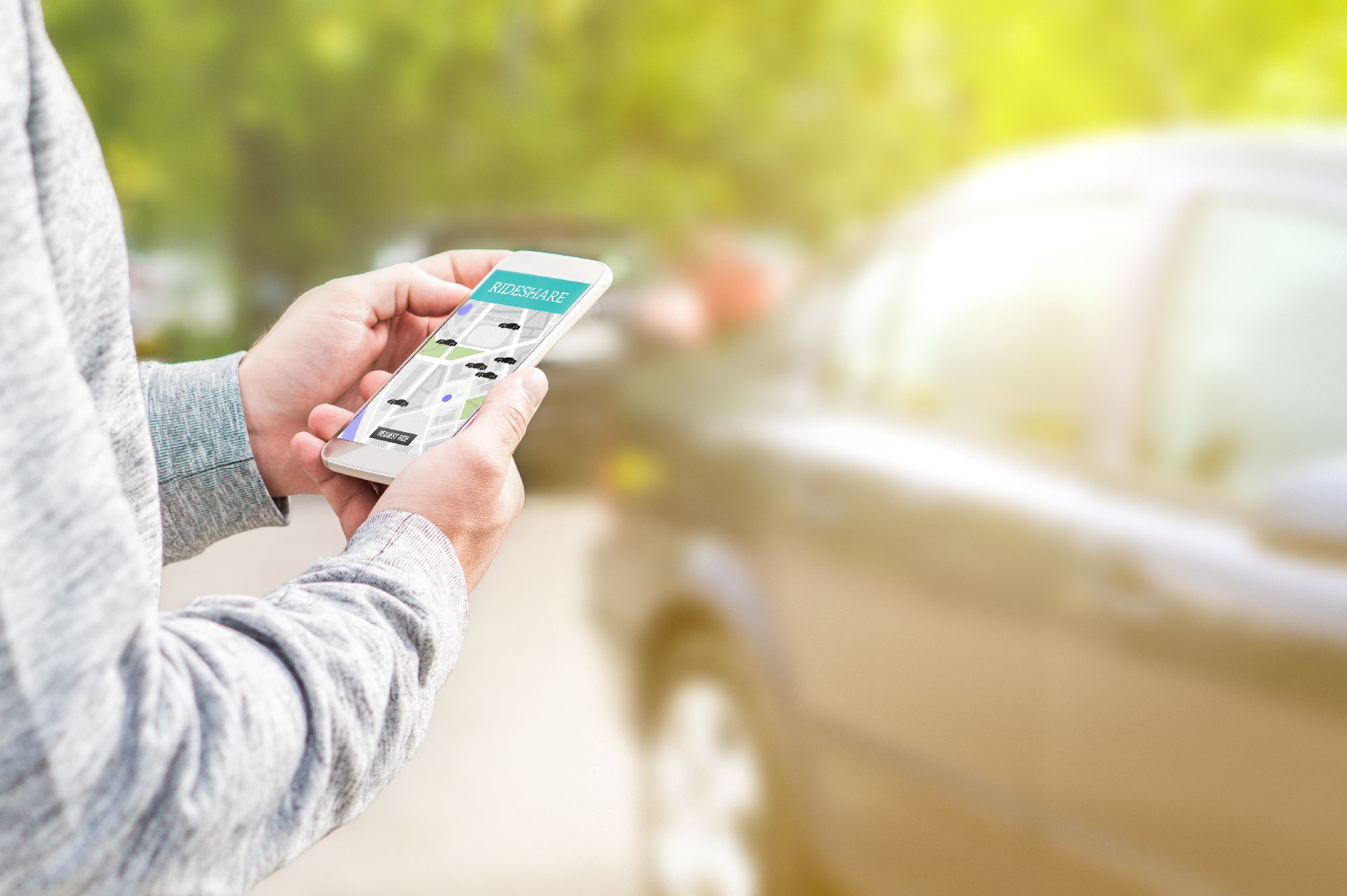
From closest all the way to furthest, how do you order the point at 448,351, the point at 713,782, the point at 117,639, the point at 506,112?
1. the point at 117,639
2. the point at 448,351
3. the point at 713,782
4. the point at 506,112

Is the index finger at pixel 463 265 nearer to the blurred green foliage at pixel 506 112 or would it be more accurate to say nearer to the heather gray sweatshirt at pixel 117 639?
the heather gray sweatshirt at pixel 117 639

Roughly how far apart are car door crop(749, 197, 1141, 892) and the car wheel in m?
0.19

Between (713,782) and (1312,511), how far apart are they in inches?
60.4

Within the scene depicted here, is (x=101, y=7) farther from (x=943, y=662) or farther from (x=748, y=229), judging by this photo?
(x=943, y=662)

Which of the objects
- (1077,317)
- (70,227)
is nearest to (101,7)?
(1077,317)

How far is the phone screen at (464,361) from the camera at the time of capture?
51.5 inches

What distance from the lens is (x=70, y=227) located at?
833 mm

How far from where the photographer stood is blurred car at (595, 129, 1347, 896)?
1942mm

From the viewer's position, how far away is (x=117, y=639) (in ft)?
2.52

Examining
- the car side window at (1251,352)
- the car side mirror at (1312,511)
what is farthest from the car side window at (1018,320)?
the car side mirror at (1312,511)

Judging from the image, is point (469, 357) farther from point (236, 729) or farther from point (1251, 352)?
point (1251, 352)

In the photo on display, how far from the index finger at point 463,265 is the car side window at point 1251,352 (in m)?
1.09

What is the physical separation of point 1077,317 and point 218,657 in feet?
5.80

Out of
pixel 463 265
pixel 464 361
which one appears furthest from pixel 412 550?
pixel 463 265
